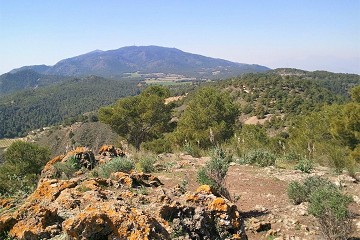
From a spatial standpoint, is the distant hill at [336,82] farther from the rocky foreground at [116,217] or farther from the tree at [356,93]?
the rocky foreground at [116,217]

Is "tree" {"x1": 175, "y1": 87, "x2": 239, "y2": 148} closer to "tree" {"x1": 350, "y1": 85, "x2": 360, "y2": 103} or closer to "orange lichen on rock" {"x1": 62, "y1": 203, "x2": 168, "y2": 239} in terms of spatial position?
"tree" {"x1": 350, "y1": 85, "x2": 360, "y2": 103}

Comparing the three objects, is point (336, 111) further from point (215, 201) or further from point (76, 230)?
point (76, 230)

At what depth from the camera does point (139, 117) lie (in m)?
28.1

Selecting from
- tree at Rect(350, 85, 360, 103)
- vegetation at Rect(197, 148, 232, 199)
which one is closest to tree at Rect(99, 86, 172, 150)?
tree at Rect(350, 85, 360, 103)

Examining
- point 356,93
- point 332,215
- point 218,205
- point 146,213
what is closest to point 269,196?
point 332,215

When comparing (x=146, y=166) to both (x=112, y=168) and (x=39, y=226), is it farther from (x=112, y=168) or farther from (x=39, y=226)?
(x=39, y=226)

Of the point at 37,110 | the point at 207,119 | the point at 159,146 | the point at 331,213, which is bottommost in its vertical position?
the point at 37,110

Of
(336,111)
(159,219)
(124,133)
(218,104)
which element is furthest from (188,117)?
(159,219)

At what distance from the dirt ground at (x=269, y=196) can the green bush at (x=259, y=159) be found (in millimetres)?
572

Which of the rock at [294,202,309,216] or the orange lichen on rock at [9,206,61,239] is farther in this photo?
the rock at [294,202,309,216]

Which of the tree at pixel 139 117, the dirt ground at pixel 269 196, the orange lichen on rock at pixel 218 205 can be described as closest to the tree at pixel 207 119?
the tree at pixel 139 117

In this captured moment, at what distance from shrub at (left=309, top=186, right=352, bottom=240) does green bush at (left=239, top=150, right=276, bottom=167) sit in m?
6.34

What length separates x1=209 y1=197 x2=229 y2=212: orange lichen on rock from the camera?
5453 mm

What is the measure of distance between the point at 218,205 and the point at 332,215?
8.32ft
